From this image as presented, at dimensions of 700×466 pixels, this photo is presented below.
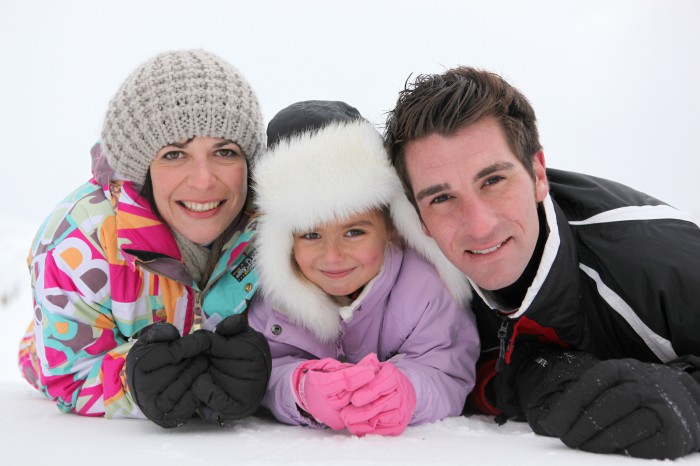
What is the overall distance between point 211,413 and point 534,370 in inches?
41.3

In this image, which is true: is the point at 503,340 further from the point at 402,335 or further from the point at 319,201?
the point at 319,201

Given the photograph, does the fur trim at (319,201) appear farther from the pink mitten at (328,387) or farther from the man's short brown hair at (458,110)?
the pink mitten at (328,387)

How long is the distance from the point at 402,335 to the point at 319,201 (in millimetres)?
553

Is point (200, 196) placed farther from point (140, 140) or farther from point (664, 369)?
point (664, 369)

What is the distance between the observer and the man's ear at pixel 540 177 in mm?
2070

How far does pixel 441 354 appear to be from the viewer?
2160mm

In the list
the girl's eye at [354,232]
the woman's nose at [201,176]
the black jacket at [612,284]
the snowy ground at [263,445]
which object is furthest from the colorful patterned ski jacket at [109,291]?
the black jacket at [612,284]

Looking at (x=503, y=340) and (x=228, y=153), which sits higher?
(x=228, y=153)

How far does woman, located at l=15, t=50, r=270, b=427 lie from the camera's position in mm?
2332

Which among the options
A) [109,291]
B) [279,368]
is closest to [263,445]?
[279,368]

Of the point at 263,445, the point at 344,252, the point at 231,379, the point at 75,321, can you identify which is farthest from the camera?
the point at 75,321

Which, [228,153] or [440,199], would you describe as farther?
[228,153]

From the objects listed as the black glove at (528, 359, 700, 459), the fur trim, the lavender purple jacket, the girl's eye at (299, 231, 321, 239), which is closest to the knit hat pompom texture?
the fur trim

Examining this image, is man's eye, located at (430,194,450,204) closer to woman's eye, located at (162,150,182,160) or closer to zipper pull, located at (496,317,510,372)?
zipper pull, located at (496,317,510,372)
